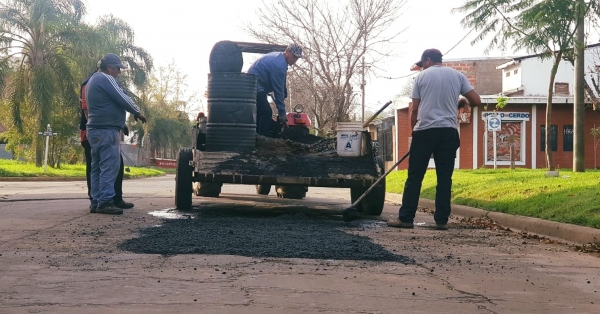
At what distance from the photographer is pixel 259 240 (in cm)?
687

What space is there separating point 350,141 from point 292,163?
803mm

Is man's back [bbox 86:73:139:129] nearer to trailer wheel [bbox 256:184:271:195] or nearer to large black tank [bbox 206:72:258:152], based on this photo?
large black tank [bbox 206:72:258:152]

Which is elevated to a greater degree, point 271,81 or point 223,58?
point 223,58

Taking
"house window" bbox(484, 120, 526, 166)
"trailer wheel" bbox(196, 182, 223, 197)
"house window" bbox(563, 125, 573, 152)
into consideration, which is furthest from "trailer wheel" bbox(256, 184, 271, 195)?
"house window" bbox(563, 125, 573, 152)

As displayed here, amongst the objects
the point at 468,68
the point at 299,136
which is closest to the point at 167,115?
the point at 468,68

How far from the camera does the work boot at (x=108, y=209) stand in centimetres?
956

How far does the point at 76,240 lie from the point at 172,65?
209ft

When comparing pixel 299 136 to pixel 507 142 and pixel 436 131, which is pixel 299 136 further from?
pixel 507 142

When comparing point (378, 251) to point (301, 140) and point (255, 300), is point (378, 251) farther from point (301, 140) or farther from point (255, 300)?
point (301, 140)

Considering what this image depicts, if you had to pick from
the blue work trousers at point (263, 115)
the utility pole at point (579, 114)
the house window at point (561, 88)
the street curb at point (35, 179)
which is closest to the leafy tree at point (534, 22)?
the utility pole at point (579, 114)

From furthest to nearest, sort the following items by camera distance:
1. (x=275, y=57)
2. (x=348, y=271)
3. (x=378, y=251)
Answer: (x=275, y=57) < (x=378, y=251) < (x=348, y=271)

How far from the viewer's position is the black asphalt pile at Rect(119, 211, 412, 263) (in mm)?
6125

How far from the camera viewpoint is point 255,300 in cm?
435

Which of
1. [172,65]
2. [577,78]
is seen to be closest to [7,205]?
[577,78]
